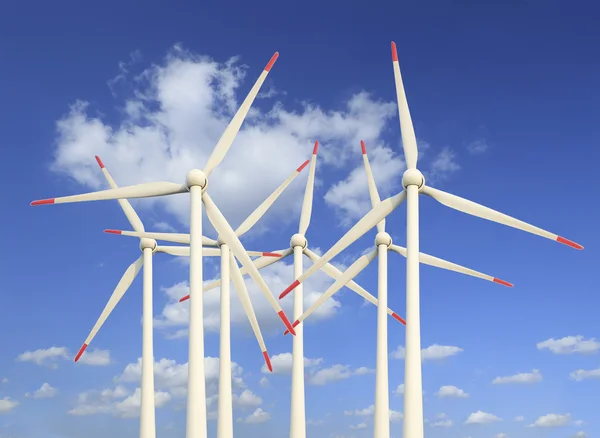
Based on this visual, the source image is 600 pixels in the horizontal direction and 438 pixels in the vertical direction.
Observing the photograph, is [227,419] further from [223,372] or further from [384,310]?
[384,310]

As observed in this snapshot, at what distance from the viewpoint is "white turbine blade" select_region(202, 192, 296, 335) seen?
146 ft

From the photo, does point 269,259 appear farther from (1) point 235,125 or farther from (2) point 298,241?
(1) point 235,125

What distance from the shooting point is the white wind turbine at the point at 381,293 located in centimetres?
5175

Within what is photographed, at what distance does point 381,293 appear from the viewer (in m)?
55.2

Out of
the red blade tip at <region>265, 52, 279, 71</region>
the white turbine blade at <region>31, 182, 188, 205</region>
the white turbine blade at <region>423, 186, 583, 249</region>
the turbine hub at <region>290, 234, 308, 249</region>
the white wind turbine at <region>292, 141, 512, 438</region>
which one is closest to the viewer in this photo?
the white turbine blade at <region>423, 186, 583, 249</region>

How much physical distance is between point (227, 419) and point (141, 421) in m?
7.21

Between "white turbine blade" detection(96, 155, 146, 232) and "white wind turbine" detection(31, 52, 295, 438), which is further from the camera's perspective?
"white turbine blade" detection(96, 155, 146, 232)

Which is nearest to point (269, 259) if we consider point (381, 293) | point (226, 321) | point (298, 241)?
point (298, 241)

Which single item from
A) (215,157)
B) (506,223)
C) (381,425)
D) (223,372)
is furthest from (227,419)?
(506,223)

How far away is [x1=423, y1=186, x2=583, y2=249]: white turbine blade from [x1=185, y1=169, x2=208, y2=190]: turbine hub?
1363 centimetres

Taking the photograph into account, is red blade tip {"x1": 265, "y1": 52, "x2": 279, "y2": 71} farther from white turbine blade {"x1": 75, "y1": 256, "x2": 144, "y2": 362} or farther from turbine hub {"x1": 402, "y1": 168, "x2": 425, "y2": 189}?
white turbine blade {"x1": 75, "y1": 256, "x2": 144, "y2": 362}

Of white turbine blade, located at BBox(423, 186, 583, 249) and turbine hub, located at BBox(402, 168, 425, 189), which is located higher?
turbine hub, located at BBox(402, 168, 425, 189)

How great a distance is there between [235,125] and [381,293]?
17224 millimetres

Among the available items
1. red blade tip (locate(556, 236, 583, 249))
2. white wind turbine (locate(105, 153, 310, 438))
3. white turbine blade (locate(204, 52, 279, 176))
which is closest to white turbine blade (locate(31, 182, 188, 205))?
white turbine blade (locate(204, 52, 279, 176))
